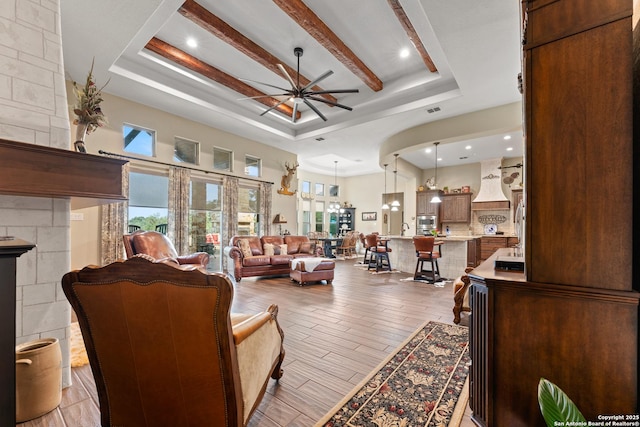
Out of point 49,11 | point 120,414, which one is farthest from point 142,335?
point 49,11

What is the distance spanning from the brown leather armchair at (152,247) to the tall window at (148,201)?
1.34 m

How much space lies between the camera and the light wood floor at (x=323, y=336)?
1834 mm

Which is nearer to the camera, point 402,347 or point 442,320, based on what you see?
point 402,347

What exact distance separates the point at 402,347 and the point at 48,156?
3326 millimetres

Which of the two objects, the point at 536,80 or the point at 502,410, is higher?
the point at 536,80

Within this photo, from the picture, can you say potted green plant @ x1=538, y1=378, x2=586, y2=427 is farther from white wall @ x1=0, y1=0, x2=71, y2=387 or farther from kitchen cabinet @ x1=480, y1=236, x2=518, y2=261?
kitchen cabinet @ x1=480, y1=236, x2=518, y2=261

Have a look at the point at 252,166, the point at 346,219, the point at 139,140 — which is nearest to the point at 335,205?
the point at 346,219

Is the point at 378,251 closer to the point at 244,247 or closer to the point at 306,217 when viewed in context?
the point at 244,247

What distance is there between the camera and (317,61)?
4840 millimetres

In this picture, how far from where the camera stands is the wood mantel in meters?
1.67

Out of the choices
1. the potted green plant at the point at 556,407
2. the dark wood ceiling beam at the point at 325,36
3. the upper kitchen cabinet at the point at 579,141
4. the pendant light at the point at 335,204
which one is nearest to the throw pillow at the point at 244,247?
the dark wood ceiling beam at the point at 325,36

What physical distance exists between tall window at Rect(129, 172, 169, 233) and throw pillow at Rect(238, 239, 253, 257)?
5.54ft

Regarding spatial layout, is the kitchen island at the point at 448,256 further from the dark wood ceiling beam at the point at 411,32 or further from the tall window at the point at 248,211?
the tall window at the point at 248,211

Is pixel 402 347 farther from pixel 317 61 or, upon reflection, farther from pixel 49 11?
pixel 317 61
